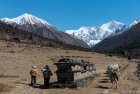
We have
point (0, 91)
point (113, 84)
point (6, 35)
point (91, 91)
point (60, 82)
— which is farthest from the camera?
point (6, 35)

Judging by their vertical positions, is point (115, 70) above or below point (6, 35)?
below

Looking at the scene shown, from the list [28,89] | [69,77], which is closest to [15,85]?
[28,89]

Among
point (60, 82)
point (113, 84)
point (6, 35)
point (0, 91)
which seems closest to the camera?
point (0, 91)

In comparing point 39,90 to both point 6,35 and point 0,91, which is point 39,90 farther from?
point 6,35

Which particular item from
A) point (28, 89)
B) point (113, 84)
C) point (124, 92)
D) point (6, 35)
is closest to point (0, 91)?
point (28, 89)

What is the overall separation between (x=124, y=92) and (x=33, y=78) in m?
8.69

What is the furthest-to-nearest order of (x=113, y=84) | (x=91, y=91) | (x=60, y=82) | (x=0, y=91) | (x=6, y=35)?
(x=6, y=35) → (x=113, y=84) → (x=60, y=82) → (x=91, y=91) → (x=0, y=91)

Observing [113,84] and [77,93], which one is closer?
[77,93]

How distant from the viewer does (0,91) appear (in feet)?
105

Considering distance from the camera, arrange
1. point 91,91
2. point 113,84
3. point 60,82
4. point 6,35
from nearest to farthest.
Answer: point 91,91, point 60,82, point 113,84, point 6,35

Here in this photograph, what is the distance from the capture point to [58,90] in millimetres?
33656

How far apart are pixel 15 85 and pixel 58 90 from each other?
14.0 feet

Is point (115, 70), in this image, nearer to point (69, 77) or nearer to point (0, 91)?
point (69, 77)

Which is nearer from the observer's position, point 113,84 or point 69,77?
point 69,77
